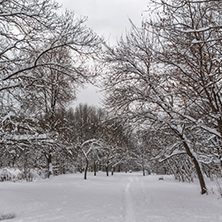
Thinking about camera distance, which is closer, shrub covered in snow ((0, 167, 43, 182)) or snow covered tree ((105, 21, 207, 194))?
snow covered tree ((105, 21, 207, 194))

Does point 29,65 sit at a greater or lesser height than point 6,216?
greater

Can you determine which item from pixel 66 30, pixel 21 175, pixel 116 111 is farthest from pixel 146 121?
pixel 21 175

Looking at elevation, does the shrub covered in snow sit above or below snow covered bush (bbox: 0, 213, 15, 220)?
above

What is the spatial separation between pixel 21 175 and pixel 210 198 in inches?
585

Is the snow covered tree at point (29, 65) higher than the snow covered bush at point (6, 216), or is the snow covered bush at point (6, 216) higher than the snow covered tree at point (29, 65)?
the snow covered tree at point (29, 65)

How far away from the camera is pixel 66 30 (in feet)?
24.3

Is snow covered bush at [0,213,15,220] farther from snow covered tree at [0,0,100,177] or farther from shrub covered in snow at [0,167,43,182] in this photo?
shrub covered in snow at [0,167,43,182]

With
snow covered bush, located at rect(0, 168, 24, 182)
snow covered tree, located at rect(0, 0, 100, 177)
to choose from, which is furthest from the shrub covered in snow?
snow covered tree, located at rect(0, 0, 100, 177)

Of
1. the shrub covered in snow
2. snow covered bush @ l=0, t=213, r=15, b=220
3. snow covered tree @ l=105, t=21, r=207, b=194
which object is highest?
snow covered tree @ l=105, t=21, r=207, b=194

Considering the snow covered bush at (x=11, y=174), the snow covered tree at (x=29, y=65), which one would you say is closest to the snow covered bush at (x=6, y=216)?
the snow covered tree at (x=29, y=65)

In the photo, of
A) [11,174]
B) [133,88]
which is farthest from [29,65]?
[11,174]

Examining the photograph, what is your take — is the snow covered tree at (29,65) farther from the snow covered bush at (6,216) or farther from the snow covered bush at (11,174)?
the snow covered bush at (11,174)

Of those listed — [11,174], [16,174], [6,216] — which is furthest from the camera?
[16,174]

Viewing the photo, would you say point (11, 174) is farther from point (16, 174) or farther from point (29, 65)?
point (29, 65)
